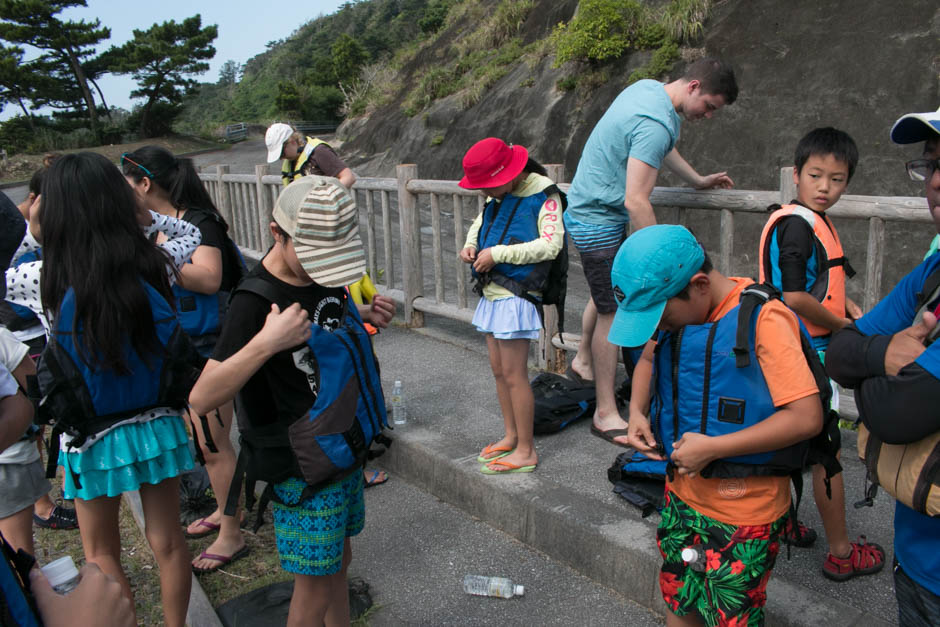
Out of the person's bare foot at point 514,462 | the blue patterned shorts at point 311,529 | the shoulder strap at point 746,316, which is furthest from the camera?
the person's bare foot at point 514,462

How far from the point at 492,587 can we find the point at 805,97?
33.7 feet

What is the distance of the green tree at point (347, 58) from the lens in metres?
36.8

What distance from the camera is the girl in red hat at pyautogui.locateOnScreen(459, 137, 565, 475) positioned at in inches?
145

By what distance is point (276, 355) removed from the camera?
2.21 meters

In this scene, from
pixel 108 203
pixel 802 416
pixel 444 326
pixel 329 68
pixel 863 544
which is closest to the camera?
pixel 802 416

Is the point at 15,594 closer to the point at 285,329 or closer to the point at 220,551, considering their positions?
the point at 285,329

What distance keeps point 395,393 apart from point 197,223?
1.84m

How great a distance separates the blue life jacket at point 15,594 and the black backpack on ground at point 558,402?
10.7ft

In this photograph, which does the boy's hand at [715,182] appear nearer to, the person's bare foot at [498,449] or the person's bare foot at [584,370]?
the person's bare foot at [584,370]

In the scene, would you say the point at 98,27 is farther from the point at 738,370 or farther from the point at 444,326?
the point at 738,370

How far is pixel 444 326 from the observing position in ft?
22.9

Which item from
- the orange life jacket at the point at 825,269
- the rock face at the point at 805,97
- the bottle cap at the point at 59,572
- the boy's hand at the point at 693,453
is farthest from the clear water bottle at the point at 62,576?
the rock face at the point at 805,97

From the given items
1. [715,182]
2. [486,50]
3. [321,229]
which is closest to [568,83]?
[486,50]

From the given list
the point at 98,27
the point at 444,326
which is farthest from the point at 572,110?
the point at 98,27
